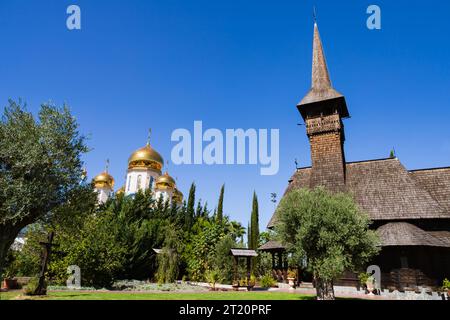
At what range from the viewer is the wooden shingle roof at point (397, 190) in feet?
68.8

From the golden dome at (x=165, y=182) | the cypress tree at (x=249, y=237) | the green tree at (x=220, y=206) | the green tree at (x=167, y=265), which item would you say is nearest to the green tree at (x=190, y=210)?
the green tree at (x=220, y=206)

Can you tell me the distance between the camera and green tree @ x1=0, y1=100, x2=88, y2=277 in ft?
43.3

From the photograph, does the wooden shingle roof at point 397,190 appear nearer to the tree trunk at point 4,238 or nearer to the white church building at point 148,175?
the tree trunk at point 4,238

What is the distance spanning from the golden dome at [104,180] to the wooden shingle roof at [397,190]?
38251 millimetres

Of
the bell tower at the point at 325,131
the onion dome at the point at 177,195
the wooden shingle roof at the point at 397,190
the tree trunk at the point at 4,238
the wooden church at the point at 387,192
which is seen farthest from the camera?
the onion dome at the point at 177,195

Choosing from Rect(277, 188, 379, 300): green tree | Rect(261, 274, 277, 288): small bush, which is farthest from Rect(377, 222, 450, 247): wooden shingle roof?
Rect(261, 274, 277, 288): small bush

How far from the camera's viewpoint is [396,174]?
24.4m

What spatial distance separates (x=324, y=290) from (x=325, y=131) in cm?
1737

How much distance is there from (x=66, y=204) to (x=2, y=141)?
14.3 feet

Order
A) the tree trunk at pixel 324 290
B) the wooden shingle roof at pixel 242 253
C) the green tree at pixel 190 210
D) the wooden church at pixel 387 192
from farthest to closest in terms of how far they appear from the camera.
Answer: the green tree at pixel 190 210, the wooden shingle roof at pixel 242 253, the wooden church at pixel 387 192, the tree trunk at pixel 324 290

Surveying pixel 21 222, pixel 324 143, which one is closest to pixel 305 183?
pixel 324 143

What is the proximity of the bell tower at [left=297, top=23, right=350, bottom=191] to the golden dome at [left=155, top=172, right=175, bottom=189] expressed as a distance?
28.1 meters

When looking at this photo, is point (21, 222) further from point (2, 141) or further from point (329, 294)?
point (329, 294)

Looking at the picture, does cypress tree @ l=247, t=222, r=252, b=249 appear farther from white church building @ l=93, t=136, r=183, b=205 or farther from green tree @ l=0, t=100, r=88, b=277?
green tree @ l=0, t=100, r=88, b=277
